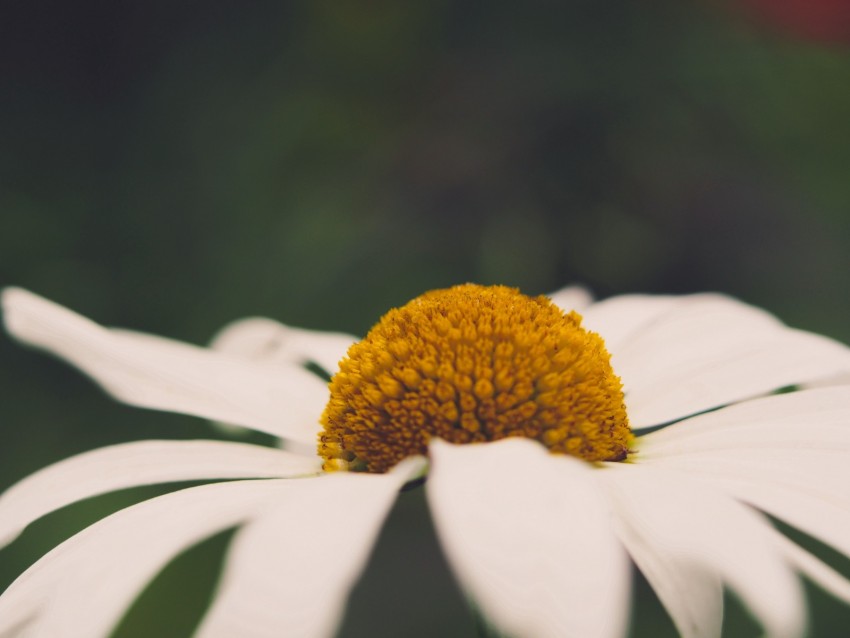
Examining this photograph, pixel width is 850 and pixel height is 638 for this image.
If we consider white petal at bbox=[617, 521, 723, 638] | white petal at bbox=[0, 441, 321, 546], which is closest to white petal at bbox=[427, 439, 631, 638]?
white petal at bbox=[617, 521, 723, 638]

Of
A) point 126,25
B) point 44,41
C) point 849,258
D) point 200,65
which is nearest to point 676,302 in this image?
point 849,258

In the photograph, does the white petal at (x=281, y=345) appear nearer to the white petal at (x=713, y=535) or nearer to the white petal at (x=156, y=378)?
the white petal at (x=156, y=378)

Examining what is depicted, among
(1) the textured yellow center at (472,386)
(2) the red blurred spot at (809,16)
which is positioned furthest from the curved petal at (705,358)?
(2) the red blurred spot at (809,16)

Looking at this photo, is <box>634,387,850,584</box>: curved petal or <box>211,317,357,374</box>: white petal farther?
<box>211,317,357,374</box>: white petal

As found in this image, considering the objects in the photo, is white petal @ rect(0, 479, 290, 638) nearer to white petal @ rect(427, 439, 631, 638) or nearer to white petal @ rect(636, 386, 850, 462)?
white petal @ rect(427, 439, 631, 638)

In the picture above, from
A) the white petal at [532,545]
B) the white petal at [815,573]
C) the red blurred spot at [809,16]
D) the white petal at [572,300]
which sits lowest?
the white petal at [815,573]

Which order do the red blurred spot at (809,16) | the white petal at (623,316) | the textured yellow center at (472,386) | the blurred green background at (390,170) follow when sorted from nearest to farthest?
the textured yellow center at (472,386), the white petal at (623,316), the red blurred spot at (809,16), the blurred green background at (390,170)

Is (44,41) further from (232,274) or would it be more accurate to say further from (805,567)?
(805,567)
